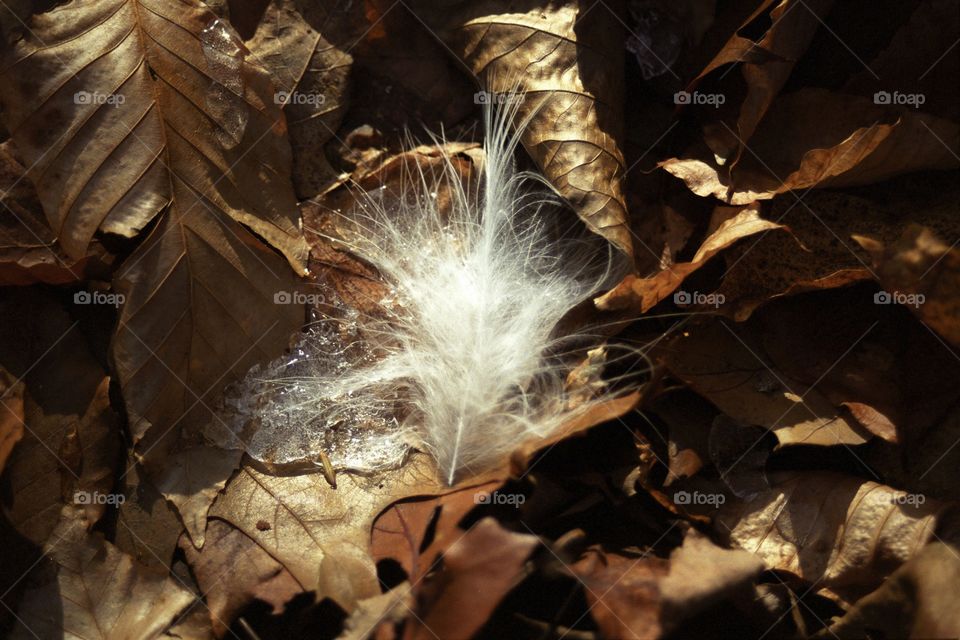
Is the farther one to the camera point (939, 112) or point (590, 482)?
point (939, 112)

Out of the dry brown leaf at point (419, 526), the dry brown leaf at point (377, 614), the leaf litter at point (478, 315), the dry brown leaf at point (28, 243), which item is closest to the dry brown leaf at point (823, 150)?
the leaf litter at point (478, 315)

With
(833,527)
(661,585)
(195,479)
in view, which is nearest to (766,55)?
(833,527)

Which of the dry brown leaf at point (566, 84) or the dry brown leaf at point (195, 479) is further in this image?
the dry brown leaf at point (566, 84)

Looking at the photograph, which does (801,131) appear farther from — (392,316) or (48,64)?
(48,64)

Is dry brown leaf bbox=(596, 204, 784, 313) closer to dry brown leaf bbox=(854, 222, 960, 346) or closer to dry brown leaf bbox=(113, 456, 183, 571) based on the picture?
dry brown leaf bbox=(854, 222, 960, 346)

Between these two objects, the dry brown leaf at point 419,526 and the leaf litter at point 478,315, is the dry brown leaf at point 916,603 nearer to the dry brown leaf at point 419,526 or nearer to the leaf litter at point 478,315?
the leaf litter at point 478,315

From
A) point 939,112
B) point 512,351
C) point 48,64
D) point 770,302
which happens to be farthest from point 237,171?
point 939,112

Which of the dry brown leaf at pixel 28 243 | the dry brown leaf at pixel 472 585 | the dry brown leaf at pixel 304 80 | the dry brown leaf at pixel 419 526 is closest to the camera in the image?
the dry brown leaf at pixel 472 585
